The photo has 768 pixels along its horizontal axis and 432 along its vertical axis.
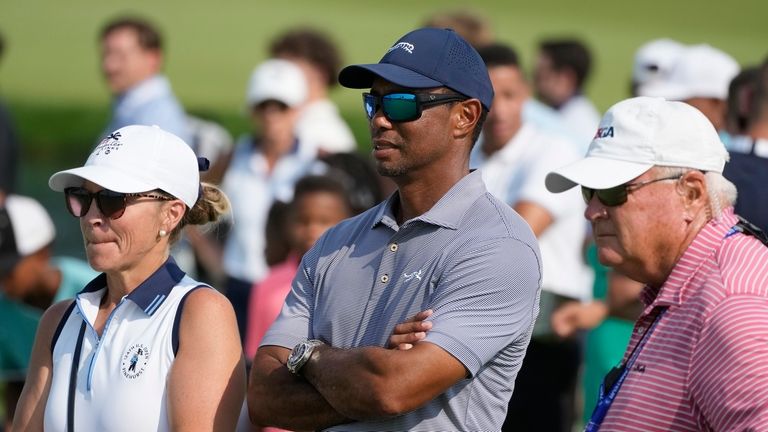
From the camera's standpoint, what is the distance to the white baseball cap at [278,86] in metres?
8.66

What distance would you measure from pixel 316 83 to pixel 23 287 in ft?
9.68

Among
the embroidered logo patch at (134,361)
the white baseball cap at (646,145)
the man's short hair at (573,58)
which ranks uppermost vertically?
the white baseball cap at (646,145)

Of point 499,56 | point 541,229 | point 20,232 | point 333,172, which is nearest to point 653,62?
point 499,56

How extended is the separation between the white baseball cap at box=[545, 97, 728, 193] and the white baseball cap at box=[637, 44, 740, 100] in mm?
3181

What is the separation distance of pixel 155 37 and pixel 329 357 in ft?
20.1

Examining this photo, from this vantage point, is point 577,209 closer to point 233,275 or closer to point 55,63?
point 233,275

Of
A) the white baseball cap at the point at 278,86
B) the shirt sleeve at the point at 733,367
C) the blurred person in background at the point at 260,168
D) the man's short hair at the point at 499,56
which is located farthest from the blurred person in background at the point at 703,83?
the shirt sleeve at the point at 733,367

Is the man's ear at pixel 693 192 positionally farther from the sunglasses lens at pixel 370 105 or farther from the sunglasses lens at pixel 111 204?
the sunglasses lens at pixel 111 204

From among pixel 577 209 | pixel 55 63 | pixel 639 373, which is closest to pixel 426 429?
pixel 639 373

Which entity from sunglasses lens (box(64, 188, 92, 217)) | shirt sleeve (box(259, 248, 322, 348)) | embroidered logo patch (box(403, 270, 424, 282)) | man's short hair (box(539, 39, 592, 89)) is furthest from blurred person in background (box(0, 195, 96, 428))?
man's short hair (box(539, 39, 592, 89))

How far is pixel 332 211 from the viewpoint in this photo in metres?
6.34

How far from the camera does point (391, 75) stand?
389 centimetres

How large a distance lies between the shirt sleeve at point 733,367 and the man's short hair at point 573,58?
296 inches

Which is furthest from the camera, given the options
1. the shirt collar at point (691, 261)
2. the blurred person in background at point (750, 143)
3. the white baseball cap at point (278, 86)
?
the white baseball cap at point (278, 86)
